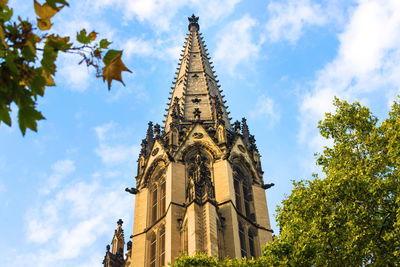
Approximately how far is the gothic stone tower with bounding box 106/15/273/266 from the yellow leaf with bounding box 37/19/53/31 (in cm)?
2368

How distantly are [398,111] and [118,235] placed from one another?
24.9 m

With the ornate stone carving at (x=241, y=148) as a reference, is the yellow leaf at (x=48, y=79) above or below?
below

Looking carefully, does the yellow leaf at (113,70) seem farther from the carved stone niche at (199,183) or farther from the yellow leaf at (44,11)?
the carved stone niche at (199,183)

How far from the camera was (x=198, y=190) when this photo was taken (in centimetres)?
3234

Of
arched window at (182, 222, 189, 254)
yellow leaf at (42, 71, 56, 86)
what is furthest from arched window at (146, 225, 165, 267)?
yellow leaf at (42, 71, 56, 86)

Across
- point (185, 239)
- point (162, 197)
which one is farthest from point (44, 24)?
point (162, 197)

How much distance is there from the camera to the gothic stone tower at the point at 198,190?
3081 cm

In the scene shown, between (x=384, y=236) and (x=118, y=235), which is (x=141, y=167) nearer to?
(x=118, y=235)

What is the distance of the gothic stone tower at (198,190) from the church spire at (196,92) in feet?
0.39

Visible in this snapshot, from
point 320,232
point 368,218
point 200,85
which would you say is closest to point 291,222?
point 320,232

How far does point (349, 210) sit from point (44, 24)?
39.5 ft

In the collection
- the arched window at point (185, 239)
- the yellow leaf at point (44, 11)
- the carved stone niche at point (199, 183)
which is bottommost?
the yellow leaf at point (44, 11)

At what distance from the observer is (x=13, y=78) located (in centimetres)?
539

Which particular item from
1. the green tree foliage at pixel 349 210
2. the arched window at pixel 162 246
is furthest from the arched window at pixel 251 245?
the green tree foliage at pixel 349 210
